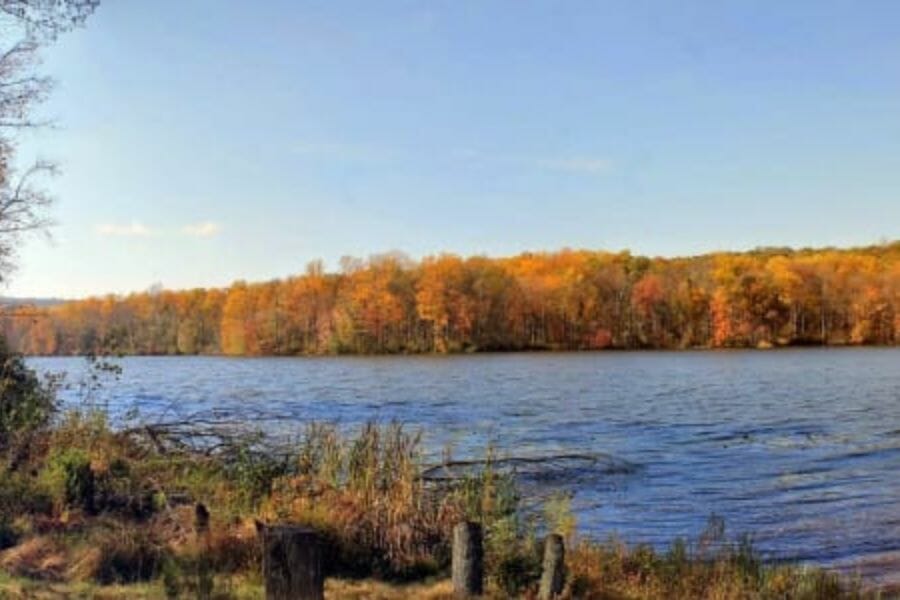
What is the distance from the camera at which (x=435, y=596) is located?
998 centimetres

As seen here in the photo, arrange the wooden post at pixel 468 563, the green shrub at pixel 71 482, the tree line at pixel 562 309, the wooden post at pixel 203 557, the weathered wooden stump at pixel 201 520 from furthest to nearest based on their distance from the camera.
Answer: the tree line at pixel 562 309, the green shrub at pixel 71 482, the weathered wooden stump at pixel 201 520, the wooden post at pixel 468 563, the wooden post at pixel 203 557

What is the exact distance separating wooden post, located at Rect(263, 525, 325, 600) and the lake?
980cm

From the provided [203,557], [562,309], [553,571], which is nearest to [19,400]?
[203,557]

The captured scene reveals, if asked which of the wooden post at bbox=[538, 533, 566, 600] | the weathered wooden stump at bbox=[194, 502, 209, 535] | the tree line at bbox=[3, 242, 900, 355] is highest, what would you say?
the tree line at bbox=[3, 242, 900, 355]

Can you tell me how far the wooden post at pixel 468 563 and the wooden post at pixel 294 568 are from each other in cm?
310

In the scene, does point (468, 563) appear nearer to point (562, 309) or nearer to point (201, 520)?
point (201, 520)

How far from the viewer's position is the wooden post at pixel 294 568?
7113 millimetres

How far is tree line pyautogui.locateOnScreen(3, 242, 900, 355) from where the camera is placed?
106938mm

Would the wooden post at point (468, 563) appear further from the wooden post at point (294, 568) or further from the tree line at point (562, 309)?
the tree line at point (562, 309)

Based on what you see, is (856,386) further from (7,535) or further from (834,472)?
(7,535)

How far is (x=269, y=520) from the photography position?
41.1 ft

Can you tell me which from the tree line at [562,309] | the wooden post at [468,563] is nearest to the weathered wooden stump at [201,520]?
the wooden post at [468,563]

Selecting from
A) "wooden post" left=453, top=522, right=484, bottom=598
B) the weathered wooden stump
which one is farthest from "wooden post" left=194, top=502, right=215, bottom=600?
"wooden post" left=453, top=522, right=484, bottom=598

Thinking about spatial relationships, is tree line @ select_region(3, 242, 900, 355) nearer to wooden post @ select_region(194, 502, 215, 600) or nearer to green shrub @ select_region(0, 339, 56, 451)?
green shrub @ select_region(0, 339, 56, 451)
